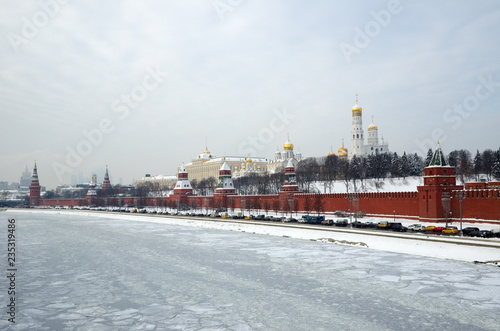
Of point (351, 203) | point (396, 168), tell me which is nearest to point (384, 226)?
point (351, 203)

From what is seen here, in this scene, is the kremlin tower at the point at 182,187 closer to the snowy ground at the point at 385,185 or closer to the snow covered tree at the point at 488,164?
the snowy ground at the point at 385,185

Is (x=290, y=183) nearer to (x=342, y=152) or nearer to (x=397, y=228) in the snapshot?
(x=397, y=228)

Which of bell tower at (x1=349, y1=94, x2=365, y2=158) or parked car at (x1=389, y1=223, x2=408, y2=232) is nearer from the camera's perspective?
parked car at (x1=389, y1=223, x2=408, y2=232)

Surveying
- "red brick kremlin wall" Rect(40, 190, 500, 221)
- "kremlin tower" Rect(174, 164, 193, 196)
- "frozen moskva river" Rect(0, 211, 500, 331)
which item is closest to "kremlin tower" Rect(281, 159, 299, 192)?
"red brick kremlin wall" Rect(40, 190, 500, 221)

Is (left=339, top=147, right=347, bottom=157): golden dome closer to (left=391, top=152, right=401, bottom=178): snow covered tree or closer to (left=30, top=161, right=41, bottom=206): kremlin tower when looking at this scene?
(left=391, top=152, right=401, bottom=178): snow covered tree

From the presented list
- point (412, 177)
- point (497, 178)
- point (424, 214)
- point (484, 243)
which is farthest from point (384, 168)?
point (484, 243)

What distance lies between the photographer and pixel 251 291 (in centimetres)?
1373

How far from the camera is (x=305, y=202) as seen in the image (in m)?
45.2

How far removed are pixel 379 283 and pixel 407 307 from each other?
9.66ft

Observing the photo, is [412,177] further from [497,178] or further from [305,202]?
[305,202]

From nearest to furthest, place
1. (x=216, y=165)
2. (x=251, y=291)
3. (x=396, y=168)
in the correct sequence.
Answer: (x=251, y=291), (x=396, y=168), (x=216, y=165)

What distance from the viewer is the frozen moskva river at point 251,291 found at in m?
10.6

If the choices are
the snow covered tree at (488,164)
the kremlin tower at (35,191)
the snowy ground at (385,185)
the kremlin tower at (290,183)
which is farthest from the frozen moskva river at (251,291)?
the kremlin tower at (35,191)

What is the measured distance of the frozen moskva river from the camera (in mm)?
10578
